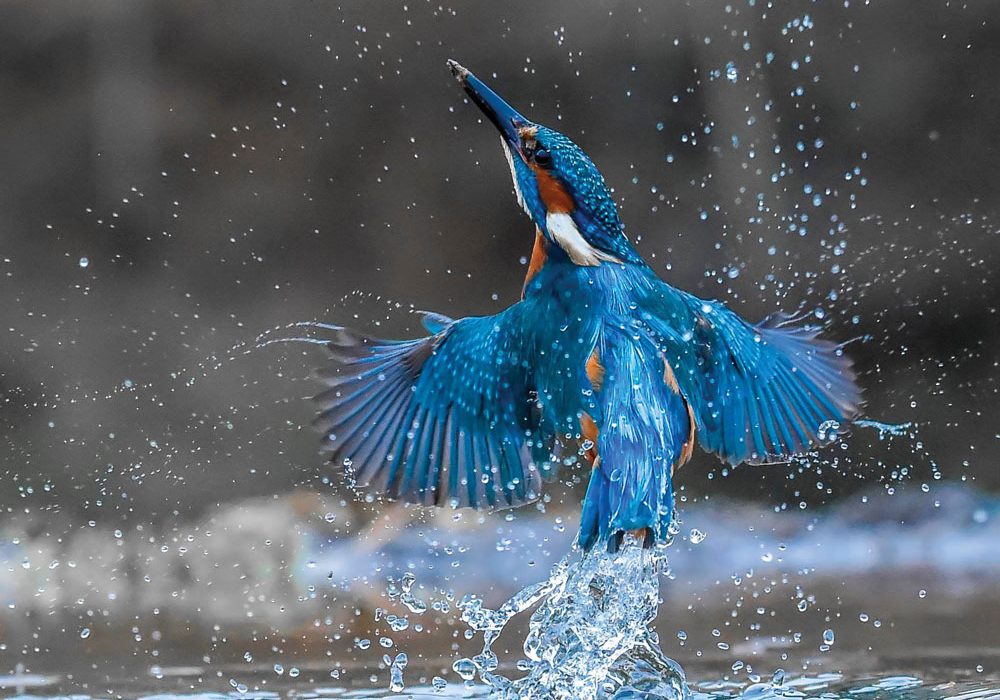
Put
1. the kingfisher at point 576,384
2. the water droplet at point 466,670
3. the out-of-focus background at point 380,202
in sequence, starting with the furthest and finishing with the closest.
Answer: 1. the out-of-focus background at point 380,202
2. the water droplet at point 466,670
3. the kingfisher at point 576,384

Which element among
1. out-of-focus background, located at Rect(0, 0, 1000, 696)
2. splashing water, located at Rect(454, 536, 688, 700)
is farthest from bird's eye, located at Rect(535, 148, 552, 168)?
out-of-focus background, located at Rect(0, 0, 1000, 696)

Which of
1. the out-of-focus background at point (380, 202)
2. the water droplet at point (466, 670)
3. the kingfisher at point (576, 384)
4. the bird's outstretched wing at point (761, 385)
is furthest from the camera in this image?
the out-of-focus background at point (380, 202)

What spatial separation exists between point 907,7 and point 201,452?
2.54 meters

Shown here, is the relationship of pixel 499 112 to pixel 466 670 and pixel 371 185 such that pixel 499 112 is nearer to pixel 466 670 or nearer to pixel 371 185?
pixel 466 670

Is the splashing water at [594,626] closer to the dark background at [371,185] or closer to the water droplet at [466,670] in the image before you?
the water droplet at [466,670]

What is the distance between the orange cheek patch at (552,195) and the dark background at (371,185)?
5.88 ft

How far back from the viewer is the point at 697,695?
7.35 ft

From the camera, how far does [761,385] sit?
2174 millimetres

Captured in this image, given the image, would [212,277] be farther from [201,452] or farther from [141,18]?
[141,18]

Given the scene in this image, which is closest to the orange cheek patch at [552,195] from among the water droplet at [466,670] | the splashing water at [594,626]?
the splashing water at [594,626]

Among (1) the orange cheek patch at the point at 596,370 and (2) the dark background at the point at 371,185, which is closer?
(1) the orange cheek patch at the point at 596,370

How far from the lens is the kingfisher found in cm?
185

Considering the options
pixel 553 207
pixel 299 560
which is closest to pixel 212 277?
pixel 299 560

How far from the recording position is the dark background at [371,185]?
372 centimetres
